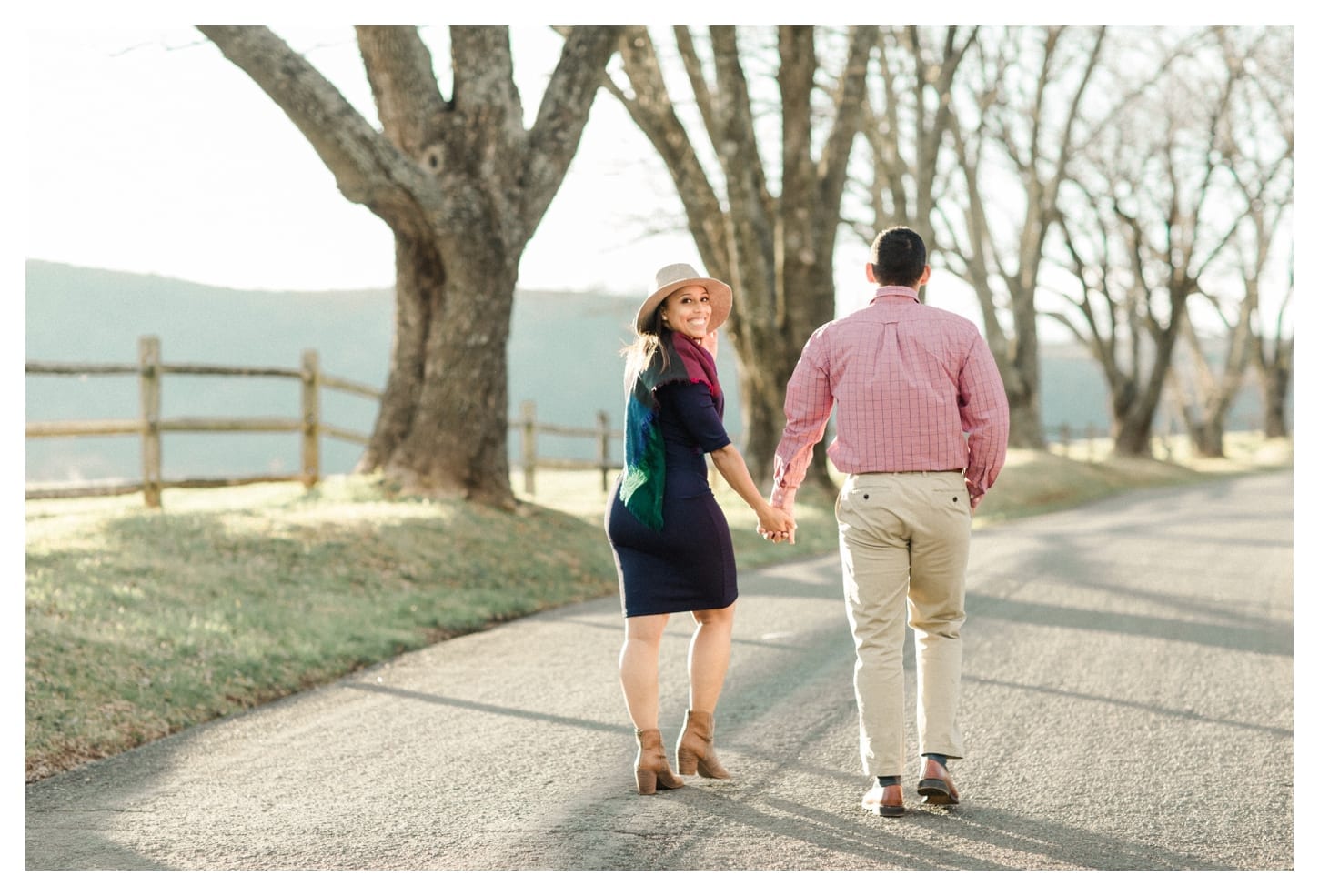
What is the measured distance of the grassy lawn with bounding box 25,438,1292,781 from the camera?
601cm

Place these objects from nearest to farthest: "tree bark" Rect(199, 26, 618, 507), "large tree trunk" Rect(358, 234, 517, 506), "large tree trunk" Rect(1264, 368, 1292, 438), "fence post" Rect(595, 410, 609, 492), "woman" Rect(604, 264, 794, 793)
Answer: "woman" Rect(604, 264, 794, 793), "tree bark" Rect(199, 26, 618, 507), "large tree trunk" Rect(358, 234, 517, 506), "fence post" Rect(595, 410, 609, 492), "large tree trunk" Rect(1264, 368, 1292, 438)

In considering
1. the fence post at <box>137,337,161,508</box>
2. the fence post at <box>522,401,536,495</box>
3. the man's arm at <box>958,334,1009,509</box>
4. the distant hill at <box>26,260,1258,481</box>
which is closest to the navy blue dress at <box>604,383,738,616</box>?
the man's arm at <box>958,334,1009,509</box>

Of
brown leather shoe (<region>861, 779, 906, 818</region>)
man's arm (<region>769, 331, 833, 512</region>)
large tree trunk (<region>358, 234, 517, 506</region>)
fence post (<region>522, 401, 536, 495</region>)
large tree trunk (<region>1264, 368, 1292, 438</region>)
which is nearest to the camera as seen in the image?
brown leather shoe (<region>861, 779, 906, 818</region>)

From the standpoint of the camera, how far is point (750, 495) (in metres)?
4.60

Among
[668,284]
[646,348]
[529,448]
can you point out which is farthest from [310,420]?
[668,284]

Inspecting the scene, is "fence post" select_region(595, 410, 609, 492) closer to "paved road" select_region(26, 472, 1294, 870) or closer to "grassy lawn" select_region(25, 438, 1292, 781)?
"grassy lawn" select_region(25, 438, 1292, 781)

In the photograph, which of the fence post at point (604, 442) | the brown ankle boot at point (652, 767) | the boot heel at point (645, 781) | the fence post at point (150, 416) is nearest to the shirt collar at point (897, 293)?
the brown ankle boot at point (652, 767)

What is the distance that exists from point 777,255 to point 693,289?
1385cm

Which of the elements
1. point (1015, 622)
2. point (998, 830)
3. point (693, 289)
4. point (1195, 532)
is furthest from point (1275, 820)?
point (1195, 532)

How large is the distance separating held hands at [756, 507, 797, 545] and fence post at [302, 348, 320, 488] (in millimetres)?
10863

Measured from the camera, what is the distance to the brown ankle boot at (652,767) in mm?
4613

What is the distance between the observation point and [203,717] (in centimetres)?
605

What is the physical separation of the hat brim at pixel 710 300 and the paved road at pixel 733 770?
163cm

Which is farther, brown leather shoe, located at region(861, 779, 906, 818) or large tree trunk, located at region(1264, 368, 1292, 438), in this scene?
large tree trunk, located at region(1264, 368, 1292, 438)
